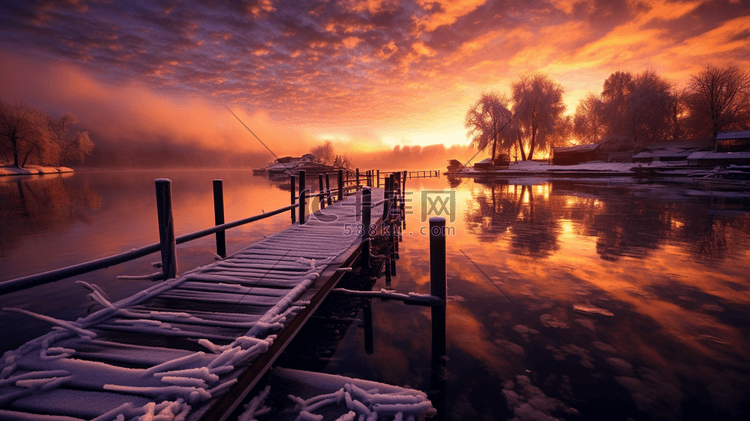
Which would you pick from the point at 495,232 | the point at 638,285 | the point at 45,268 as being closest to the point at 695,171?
the point at 495,232

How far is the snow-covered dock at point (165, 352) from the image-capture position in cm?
215

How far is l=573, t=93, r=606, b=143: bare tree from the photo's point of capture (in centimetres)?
6544

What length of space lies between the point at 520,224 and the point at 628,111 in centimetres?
5482

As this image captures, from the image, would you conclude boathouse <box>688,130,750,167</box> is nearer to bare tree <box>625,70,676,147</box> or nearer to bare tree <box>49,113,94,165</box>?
bare tree <box>625,70,676,147</box>

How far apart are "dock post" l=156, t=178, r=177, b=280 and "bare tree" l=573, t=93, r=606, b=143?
7918cm

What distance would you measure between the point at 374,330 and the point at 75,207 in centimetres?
2699

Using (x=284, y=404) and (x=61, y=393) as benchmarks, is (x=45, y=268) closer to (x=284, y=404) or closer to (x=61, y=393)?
(x=61, y=393)

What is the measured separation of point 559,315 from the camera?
17.3 ft

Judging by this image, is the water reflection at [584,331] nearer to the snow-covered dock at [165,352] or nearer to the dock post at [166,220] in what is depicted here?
the snow-covered dock at [165,352]

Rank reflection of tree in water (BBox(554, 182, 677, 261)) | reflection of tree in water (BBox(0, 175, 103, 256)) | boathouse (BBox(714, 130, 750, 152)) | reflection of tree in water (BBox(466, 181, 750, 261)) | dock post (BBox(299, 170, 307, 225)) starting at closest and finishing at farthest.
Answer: reflection of tree in water (BBox(554, 182, 677, 261)) → reflection of tree in water (BBox(466, 181, 750, 261)) → dock post (BBox(299, 170, 307, 225)) → reflection of tree in water (BBox(0, 175, 103, 256)) → boathouse (BBox(714, 130, 750, 152))

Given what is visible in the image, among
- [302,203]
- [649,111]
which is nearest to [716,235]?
[302,203]

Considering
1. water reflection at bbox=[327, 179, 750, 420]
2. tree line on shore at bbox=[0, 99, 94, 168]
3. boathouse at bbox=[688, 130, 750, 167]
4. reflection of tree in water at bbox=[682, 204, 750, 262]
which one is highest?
tree line on shore at bbox=[0, 99, 94, 168]


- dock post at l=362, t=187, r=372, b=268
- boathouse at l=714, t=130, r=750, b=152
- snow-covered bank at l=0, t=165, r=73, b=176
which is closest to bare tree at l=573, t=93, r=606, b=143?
boathouse at l=714, t=130, r=750, b=152

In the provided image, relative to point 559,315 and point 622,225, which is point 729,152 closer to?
point 622,225
